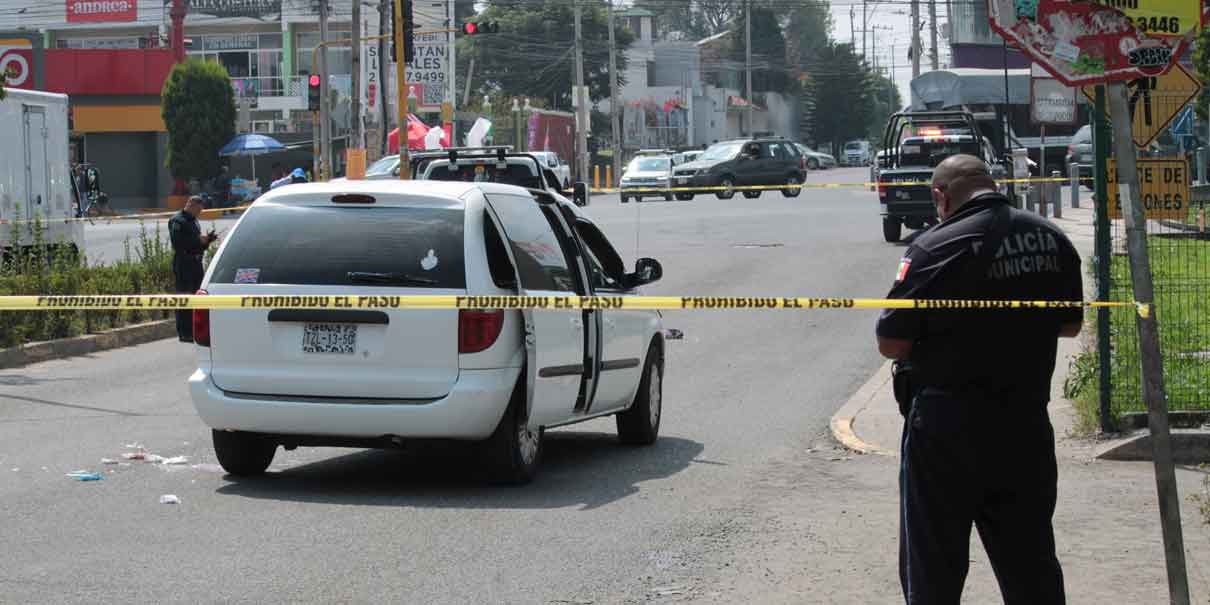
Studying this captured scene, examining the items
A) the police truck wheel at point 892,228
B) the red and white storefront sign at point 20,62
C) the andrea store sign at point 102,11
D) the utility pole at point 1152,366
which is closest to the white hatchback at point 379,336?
the utility pole at point 1152,366

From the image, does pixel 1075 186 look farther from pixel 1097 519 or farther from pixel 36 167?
pixel 1097 519

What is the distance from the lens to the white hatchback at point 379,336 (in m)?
9.30

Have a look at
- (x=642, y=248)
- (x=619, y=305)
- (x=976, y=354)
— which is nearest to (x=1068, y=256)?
(x=976, y=354)

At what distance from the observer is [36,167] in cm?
2511

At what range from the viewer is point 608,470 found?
10500 mm

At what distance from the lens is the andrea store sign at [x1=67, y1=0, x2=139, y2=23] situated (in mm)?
79188

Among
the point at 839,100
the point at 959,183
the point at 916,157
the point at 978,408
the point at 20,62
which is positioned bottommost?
the point at 978,408

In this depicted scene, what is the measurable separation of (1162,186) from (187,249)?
36.3ft

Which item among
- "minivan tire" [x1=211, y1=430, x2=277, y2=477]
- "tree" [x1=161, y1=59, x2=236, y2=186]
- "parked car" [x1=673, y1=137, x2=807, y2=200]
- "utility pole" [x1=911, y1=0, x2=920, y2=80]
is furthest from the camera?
"utility pole" [x1=911, y1=0, x2=920, y2=80]

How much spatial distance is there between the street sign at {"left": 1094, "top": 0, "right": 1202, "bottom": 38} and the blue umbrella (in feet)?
173

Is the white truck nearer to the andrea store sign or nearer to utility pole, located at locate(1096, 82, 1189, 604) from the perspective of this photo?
utility pole, located at locate(1096, 82, 1189, 604)

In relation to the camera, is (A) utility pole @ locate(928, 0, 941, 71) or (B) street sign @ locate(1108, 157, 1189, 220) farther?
(A) utility pole @ locate(928, 0, 941, 71)

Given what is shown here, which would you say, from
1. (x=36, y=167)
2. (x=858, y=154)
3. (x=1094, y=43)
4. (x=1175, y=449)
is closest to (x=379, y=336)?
(x=1094, y=43)

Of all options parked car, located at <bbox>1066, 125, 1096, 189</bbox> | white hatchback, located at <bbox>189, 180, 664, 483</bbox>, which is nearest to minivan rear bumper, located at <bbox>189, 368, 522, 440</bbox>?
white hatchback, located at <bbox>189, 180, 664, 483</bbox>
